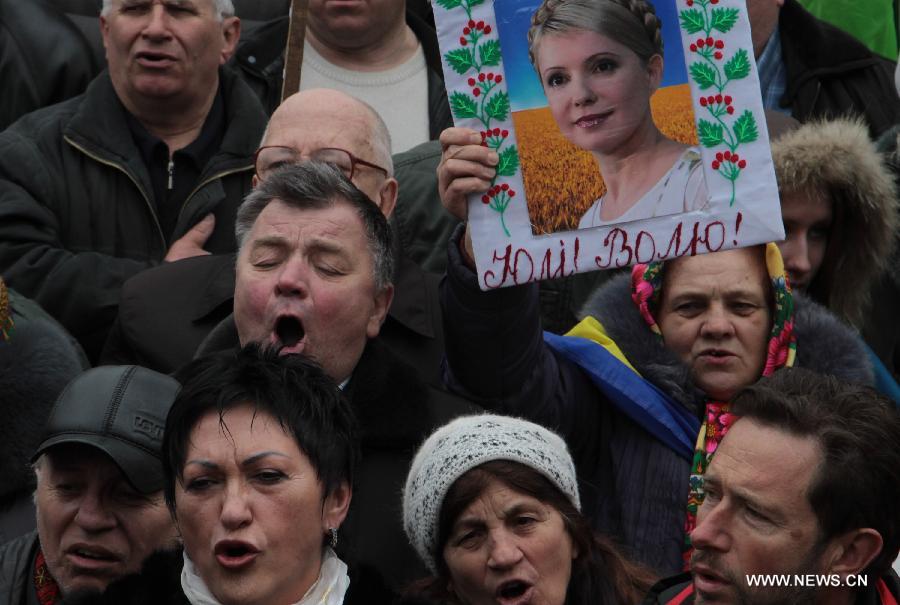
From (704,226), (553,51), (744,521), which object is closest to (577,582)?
(744,521)

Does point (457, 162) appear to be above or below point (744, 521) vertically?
above

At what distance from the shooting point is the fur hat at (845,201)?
6.03 meters

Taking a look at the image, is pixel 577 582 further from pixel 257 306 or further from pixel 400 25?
pixel 400 25

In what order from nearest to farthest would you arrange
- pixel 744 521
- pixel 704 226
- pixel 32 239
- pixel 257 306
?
1. pixel 744 521
2. pixel 704 226
3. pixel 257 306
4. pixel 32 239

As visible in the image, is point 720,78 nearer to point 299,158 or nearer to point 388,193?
point 388,193

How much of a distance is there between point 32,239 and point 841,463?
9.66 ft

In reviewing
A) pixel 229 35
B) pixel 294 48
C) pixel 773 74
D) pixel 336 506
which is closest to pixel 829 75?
pixel 773 74

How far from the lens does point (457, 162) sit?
4645 mm

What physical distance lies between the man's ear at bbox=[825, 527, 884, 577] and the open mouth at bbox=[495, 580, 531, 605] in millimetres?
769

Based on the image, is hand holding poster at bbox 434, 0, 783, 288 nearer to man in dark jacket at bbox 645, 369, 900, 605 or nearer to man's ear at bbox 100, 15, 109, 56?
man in dark jacket at bbox 645, 369, 900, 605

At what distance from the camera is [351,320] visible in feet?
16.4

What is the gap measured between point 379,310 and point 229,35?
6.38 ft

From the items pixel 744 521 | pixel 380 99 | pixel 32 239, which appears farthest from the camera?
pixel 380 99

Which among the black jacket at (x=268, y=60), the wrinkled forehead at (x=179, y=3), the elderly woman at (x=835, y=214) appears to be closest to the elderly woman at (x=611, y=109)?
the elderly woman at (x=835, y=214)
